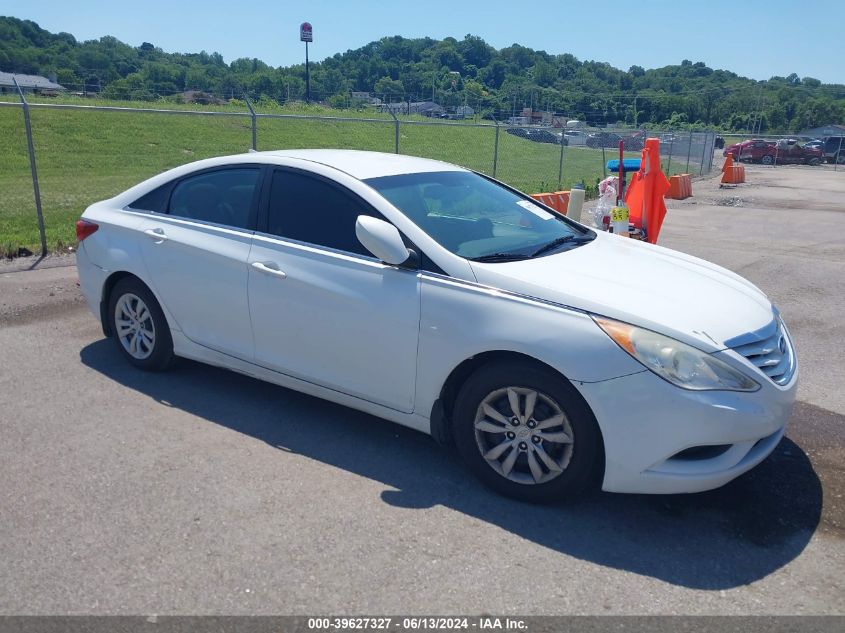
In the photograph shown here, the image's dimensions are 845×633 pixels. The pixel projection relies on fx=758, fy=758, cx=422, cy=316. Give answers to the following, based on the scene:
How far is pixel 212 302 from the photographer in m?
4.77

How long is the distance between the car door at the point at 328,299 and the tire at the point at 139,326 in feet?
3.18

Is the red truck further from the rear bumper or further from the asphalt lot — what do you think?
the asphalt lot

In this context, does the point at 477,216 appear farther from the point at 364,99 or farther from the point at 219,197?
the point at 364,99

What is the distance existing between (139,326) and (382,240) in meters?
2.31

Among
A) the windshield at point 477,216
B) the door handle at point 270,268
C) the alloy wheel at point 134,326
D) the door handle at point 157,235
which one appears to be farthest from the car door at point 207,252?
the windshield at point 477,216

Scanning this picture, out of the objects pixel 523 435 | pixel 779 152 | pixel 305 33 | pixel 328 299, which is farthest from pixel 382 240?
pixel 305 33

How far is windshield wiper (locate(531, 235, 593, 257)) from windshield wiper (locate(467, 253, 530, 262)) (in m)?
0.12

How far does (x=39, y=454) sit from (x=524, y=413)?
8.59 feet

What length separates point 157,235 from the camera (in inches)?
199

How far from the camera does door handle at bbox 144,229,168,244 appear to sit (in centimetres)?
503

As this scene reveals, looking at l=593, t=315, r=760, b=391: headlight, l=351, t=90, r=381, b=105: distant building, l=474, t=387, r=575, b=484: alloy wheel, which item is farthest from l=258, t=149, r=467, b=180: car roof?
l=351, t=90, r=381, b=105: distant building

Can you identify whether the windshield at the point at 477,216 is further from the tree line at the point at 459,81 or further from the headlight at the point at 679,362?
the tree line at the point at 459,81

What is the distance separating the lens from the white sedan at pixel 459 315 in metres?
3.37

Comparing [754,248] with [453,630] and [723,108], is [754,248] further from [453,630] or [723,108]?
[723,108]
